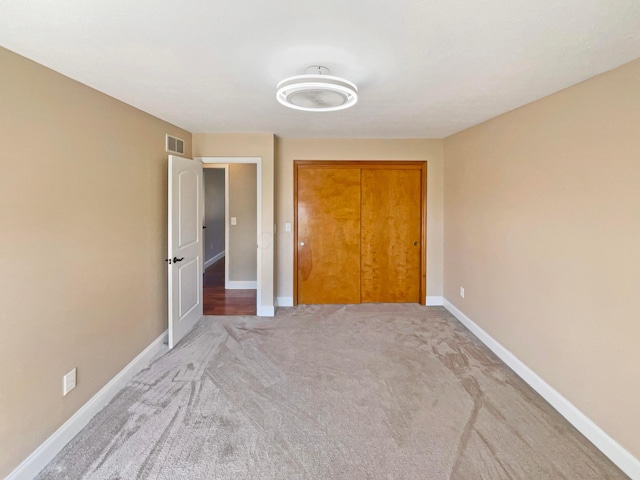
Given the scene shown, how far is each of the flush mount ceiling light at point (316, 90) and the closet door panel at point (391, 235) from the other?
236 centimetres

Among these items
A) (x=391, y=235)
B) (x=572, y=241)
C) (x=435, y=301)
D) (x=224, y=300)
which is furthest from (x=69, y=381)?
(x=435, y=301)

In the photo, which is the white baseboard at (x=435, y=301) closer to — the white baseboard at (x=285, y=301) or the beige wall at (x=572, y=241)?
the beige wall at (x=572, y=241)

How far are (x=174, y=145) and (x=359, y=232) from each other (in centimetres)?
258

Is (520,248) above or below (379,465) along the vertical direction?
above

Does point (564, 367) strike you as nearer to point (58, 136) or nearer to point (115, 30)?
point (115, 30)

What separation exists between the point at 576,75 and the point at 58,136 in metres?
3.27

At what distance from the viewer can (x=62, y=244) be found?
196cm

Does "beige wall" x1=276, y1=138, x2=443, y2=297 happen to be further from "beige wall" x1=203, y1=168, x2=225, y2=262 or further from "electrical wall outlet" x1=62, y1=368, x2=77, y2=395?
"beige wall" x1=203, y1=168, x2=225, y2=262

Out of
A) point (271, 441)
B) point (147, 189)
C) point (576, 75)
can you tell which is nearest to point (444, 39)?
point (576, 75)

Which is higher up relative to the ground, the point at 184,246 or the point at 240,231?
the point at 240,231

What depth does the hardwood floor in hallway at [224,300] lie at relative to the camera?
4.30 m

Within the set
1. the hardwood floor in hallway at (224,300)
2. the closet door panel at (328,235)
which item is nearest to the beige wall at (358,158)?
the closet door panel at (328,235)

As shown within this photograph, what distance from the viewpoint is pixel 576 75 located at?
6.53 feet

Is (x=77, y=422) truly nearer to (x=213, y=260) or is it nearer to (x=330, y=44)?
(x=330, y=44)
